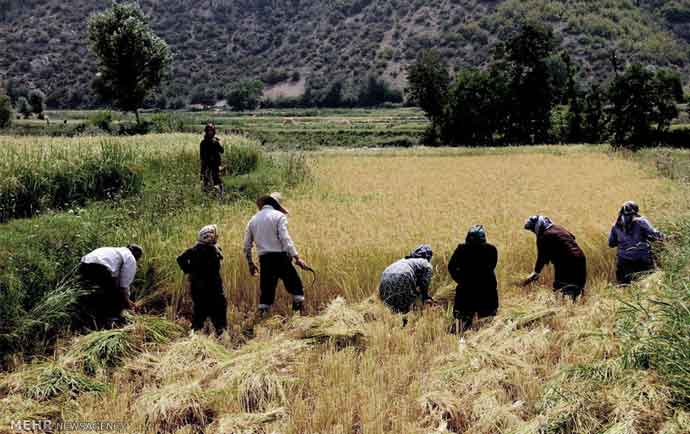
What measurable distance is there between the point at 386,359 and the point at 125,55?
33244mm

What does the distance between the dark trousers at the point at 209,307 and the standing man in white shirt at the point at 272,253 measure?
63 centimetres

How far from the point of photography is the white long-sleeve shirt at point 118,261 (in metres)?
7.13

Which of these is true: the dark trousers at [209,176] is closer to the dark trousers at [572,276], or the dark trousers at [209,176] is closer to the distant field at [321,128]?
the dark trousers at [572,276]

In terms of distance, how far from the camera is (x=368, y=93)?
89.5 meters

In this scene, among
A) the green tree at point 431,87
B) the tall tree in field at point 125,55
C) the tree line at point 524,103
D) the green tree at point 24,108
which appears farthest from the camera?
the green tree at point 24,108

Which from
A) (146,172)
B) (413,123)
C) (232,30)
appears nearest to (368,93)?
(413,123)

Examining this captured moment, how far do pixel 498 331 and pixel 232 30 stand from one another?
4197 inches

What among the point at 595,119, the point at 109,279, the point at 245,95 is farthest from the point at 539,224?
the point at 245,95

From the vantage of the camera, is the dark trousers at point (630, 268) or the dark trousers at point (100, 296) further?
the dark trousers at point (630, 268)

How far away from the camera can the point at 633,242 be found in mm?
8039

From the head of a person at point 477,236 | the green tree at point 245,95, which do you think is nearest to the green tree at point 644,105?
the head of a person at point 477,236

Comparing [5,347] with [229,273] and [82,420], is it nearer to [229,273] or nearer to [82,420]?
[82,420]

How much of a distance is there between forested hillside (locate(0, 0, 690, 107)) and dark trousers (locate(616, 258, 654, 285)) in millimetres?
66841

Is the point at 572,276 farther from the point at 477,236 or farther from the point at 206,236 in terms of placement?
the point at 206,236
